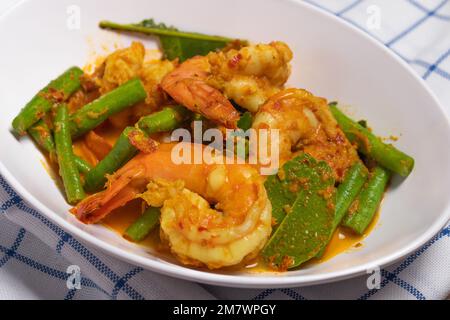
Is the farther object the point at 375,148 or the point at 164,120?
the point at 375,148

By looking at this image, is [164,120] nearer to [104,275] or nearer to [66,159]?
[66,159]

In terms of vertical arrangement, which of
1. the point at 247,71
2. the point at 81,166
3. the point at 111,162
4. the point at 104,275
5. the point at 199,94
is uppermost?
the point at 247,71

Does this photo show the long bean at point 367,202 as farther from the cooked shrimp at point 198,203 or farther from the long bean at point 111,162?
the long bean at point 111,162

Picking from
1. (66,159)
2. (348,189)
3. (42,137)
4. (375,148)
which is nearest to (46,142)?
(42,137)

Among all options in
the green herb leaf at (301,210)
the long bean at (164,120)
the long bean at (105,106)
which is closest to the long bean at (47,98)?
the long bean at (105,106)

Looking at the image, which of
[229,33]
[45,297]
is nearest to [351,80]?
[229,33]

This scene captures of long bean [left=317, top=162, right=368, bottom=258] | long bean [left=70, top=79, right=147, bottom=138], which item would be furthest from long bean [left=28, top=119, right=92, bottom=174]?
long bean [left=317, top=162, right=368, bottom=258]

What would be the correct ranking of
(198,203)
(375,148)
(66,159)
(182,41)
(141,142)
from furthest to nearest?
→ (182,41) → (375,148) → (66,159) → (141,142) → (198,203)

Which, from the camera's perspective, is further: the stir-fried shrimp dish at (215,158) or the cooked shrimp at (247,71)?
the cooked shrimp at (247,71)
